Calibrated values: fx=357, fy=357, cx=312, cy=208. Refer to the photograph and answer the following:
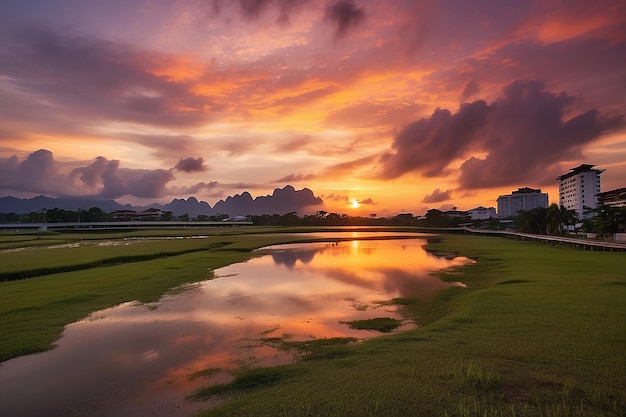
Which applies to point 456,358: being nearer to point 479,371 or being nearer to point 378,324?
point 479,371

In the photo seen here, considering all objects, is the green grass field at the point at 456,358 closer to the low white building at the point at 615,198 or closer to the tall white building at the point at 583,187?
the low white building at the point at 615,198

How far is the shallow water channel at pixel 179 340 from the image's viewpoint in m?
8.90

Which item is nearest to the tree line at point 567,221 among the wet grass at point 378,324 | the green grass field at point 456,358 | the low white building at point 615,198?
the low white building at point 615,198

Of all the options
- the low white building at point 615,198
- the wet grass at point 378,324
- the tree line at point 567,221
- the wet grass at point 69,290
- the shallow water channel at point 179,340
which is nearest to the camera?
the shallow water channel at point 179,340

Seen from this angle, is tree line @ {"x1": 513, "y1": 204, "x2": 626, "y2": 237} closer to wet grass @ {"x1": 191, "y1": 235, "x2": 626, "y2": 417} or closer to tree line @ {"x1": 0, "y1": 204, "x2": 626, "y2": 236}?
tree line @ {"x1": 0, "y1": 204, "x2": 626, "y2": 236}

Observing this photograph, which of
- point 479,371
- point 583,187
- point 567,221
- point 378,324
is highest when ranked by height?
point 583,187

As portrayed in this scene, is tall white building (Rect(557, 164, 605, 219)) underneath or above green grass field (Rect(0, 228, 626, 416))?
above

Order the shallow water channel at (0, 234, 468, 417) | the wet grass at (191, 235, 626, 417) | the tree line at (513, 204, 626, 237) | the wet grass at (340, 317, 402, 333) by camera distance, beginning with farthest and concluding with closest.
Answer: the tree line at (513, 204, 626, 237) < the wet grass at (340, 317, 402, 333) < the shallow water channel at (0, 234, 468, 417) < the wet grass at (191, 235, 626, 417)

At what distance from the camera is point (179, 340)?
13.2 meters

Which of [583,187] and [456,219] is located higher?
[583,187]

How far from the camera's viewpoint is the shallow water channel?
8898 millimetres

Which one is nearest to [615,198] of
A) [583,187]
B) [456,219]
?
[583,187]

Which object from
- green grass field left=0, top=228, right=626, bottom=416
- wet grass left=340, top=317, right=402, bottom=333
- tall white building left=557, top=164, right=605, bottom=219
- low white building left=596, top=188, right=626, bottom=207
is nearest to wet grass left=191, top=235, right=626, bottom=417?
green grass field left=0, top=228, right=626, bottom=416

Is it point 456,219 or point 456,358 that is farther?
point 456,219
